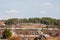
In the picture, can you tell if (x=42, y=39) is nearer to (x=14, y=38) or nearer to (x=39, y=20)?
(x=14, y=38)

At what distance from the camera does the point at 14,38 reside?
14234 mm

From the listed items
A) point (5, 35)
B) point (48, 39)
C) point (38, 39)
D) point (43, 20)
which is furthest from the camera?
point (43, 20)

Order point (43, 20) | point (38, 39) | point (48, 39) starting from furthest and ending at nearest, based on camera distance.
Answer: point (43, 20), point (48, 39), point (38, 39)

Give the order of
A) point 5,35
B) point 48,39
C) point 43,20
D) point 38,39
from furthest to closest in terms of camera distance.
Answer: point 43,20, point 5,35, point 48,39, point 38,39

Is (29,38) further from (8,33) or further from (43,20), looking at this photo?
(43,20)

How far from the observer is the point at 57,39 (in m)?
15.9

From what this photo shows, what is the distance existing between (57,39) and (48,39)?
3.05 feet

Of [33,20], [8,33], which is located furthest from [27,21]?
[8,33]

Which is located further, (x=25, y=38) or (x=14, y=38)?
(x=25, y=38)

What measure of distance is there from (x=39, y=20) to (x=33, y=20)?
1.36 metres

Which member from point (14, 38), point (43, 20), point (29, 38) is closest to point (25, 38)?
point (29, 38)

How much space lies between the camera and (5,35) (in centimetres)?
1650

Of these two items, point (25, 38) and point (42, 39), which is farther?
point (25, 38)

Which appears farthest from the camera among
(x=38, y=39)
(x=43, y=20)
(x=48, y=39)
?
(x=43, y=20)
